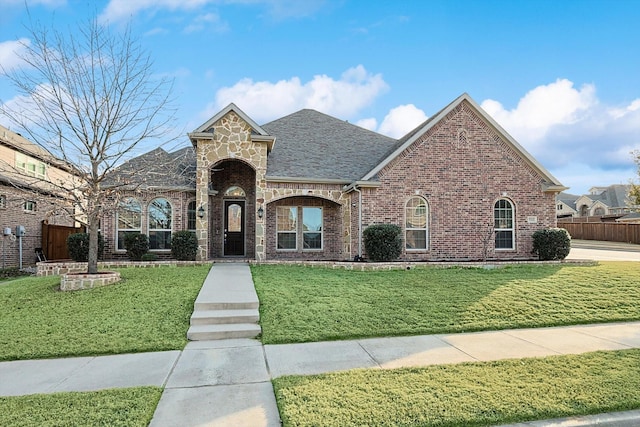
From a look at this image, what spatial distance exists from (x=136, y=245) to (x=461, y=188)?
487 inches

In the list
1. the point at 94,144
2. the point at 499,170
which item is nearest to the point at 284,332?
the point at 94,144

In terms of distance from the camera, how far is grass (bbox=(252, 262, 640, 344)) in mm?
6551

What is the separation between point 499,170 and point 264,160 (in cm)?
923

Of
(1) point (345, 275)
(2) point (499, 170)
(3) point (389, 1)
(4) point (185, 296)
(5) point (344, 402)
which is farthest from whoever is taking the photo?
(2) point (499, 170)

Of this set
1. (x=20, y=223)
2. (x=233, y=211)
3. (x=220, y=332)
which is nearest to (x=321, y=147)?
(x=233, y=211)

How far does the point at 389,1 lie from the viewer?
11.7 m

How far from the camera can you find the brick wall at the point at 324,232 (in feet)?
49.3

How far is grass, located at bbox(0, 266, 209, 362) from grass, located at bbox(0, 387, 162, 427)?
164 centimetres

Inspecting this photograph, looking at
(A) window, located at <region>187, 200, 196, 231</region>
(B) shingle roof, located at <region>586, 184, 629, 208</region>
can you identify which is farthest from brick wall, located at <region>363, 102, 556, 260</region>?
(B) shingle roof, located at <region>586, 184, 629, 208</region>

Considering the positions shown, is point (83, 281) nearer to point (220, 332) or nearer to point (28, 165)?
point (220, 332)

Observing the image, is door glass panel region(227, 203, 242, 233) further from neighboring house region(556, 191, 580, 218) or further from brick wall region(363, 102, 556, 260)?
neighboring house region(556, 191, 580, 218)

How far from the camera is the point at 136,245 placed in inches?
523

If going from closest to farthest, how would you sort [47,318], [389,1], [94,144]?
1. [47,318]
2. [94,144]
3. [389,1]

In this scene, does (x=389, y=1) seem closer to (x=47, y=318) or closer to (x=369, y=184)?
(x=369, y=184)
